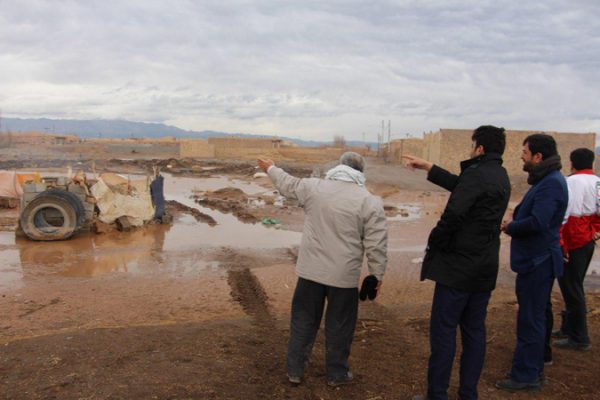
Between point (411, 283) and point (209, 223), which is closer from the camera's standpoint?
point (411, 283)

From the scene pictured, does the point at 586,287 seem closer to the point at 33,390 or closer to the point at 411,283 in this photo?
the point at 411,283

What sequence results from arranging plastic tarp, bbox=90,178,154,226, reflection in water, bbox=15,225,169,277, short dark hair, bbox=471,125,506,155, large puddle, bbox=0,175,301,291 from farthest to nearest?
plastic tarp, bbox=90,178,154,226 < reflection in water, bbox=15,225,169,277 < large puddle, bbox=0,175,301,291 < short dark hair, bbox=471,125,506,155

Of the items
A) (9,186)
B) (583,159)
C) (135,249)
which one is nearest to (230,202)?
(9,186)

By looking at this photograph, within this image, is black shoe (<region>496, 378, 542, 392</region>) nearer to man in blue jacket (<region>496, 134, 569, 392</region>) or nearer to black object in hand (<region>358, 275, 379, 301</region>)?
man in blue jacket (<region>496, 134, 569, 392</region>)

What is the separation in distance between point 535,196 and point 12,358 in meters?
4.11

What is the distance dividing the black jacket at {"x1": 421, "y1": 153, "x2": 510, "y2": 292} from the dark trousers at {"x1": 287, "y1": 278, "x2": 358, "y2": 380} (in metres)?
0.72

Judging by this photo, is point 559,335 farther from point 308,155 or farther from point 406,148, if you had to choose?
point 308,155

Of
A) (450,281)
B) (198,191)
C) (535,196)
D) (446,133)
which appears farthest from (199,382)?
(446,133)

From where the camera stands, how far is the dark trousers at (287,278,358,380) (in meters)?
3.91

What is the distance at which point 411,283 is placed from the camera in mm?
8070

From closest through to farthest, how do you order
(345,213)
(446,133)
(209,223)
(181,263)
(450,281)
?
(450,281), (345,213), (181,263), (209,223), (446,133)

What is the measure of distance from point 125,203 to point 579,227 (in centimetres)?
1035

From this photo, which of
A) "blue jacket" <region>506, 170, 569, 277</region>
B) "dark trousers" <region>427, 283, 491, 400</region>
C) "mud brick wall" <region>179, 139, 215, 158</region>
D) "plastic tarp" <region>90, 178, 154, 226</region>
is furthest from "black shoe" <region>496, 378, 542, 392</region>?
"mud brick wall" <region>179, 139, 215, 158</region>

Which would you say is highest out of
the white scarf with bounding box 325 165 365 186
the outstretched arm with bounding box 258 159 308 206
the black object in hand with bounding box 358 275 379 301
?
the white scarf with bounding box 325 165 365 186
